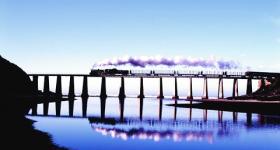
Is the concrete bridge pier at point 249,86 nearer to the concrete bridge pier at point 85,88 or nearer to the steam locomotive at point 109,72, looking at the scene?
the steam locomotive at point 109,72

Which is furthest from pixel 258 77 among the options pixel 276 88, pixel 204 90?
pixel 276 88

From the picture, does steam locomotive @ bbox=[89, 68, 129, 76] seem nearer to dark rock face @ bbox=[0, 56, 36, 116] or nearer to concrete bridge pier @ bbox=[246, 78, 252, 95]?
dark rock face @ bbox=[0, 56, 36, 116]

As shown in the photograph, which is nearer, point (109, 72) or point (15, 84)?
point (15, 84)

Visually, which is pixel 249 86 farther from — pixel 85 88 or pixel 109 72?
pixel 85 88

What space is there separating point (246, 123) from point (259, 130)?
5.86 metres

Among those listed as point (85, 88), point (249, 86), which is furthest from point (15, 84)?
point (249, 86)

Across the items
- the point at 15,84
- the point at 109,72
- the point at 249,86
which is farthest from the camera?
the point at 109,72

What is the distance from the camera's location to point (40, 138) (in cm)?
2761

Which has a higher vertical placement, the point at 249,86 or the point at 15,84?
the point at 15,84

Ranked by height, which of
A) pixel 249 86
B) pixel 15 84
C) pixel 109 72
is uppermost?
pixel 109 72

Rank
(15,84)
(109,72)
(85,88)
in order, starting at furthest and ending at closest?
(85,88) → (109,72) → (15,84)

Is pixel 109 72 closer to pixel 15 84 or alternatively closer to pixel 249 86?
pixel 15 84

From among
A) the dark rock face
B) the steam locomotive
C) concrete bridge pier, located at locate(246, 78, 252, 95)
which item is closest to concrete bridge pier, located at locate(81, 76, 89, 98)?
the steam locomotive

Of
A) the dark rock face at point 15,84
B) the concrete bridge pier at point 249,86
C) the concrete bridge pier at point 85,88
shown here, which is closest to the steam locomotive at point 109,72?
the concrete bridge pier at point 85,88
